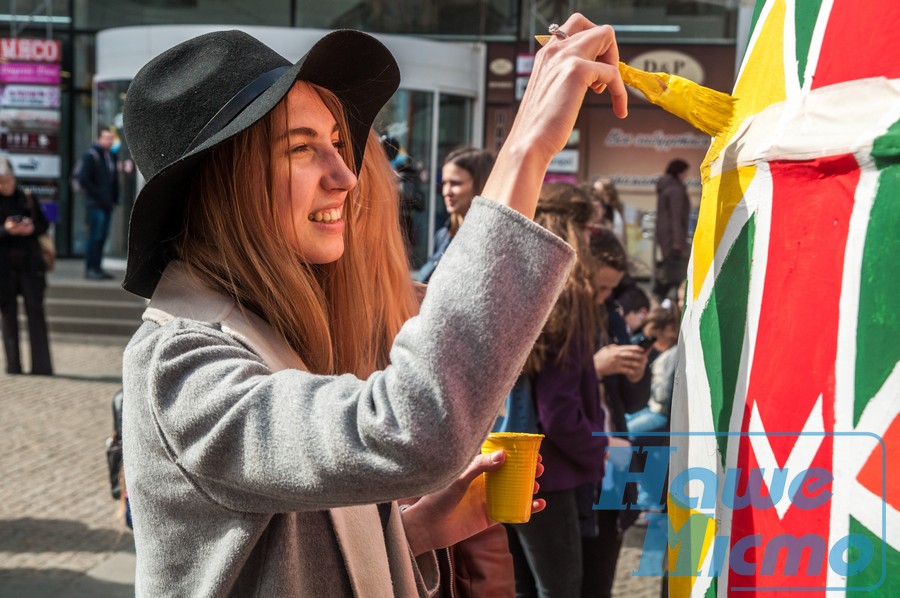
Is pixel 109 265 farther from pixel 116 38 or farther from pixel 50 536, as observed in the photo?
pixel 50 536

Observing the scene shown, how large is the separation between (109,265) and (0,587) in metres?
10.7

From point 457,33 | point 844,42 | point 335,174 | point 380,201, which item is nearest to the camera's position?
point 844,42

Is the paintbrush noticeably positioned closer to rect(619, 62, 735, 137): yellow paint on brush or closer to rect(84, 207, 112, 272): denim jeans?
rect(619, 62, 735, 137): yellow paint on brush

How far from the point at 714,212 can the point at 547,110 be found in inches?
13.7

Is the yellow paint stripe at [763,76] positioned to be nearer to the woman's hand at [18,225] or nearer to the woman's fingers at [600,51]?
the woman's fingers at [600,51]

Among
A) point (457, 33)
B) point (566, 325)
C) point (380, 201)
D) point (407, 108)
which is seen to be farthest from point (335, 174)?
point (457, 33)

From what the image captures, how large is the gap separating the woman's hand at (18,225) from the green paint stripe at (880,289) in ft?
27.2

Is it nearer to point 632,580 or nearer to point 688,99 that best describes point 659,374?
point 632,580

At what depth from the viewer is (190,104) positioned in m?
1.34

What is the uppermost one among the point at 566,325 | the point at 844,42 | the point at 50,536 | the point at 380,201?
the point at 844,42

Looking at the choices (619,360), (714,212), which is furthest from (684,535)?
(619,360)

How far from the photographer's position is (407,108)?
1386 centimetres

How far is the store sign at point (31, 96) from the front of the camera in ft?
50.3

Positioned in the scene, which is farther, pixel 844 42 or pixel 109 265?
pixel 109 265
